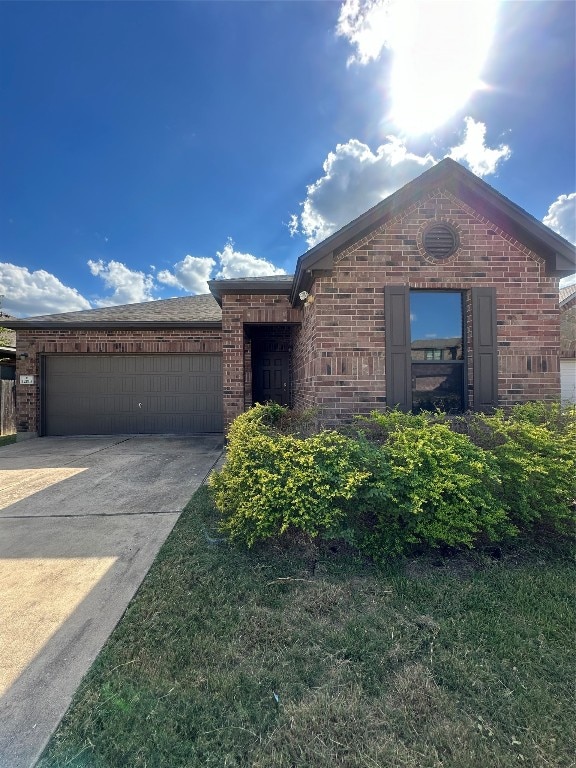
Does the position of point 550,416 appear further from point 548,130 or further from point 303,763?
point 548,130

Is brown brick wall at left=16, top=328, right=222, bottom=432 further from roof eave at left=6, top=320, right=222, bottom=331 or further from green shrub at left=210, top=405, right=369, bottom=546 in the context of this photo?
green shrub at left=210, top=405, right=369, bottom=546

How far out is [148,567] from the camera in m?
2.93

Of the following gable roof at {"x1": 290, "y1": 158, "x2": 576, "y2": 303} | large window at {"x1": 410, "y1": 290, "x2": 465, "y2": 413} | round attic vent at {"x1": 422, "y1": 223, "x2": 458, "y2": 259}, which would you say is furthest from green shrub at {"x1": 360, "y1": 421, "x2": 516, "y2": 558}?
round attic vent at {"x1": 422, "y1": 223, "x2": 458, "y2": 259}

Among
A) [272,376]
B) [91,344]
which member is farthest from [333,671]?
[91,344]

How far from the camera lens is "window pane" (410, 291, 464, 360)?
512cm

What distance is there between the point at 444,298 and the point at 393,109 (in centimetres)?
469

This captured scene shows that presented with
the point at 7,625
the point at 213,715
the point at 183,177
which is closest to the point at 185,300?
the point at 183,177

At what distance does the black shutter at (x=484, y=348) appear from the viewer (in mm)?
5000

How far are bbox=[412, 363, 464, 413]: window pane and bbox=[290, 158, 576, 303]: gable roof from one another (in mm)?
2206

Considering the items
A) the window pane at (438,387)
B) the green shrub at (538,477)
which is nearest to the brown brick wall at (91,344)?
the window pane at (438,387)

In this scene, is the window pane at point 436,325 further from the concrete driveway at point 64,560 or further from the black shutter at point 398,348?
the concrete driveway at point 64,560

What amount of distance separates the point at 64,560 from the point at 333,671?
2.68m

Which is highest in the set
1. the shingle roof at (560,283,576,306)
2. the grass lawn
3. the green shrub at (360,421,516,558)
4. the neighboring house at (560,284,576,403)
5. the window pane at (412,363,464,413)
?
the shingle roof at (560,283,576,306)

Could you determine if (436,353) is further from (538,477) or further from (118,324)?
(118,324)
